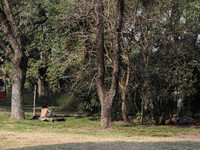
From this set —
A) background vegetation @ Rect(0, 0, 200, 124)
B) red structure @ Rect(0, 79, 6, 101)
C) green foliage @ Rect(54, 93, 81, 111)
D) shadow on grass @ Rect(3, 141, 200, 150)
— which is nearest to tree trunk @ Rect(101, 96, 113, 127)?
background vegetation @ Rect(0, 0, 200, 124)

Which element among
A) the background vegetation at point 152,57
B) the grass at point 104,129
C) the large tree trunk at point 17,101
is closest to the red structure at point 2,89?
the background vegetation at point 152,57

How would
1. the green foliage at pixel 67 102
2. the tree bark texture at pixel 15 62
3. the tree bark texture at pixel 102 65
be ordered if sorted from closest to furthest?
the tree bark texture at pixel 102 65, the tree bark texture at pixel 15 62, the green foliage at pixel 67 102

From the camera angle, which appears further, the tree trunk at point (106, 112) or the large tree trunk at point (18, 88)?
the large tree trunk at point (18, 88)

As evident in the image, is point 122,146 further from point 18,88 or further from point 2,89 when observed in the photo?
point 2,89

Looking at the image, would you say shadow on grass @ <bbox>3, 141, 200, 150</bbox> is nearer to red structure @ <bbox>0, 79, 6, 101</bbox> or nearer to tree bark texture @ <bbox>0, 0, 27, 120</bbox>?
tree bark texture @ <bbox>0, 0, 27, 120</bbox>

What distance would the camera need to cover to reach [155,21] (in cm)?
1783

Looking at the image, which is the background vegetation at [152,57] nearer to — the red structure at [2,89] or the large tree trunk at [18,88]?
the large tree trunk at [18,88]

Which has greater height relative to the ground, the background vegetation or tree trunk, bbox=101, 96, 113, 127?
the background vegetation

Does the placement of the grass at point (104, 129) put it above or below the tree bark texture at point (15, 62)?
below

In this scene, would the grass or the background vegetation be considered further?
the background vegetation

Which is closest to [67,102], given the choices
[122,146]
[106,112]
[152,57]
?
[152,57]

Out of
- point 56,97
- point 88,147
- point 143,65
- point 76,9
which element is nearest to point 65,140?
point 88,147

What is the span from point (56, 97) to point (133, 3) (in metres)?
14.3

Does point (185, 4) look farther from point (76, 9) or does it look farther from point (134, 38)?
point (76, 9)
